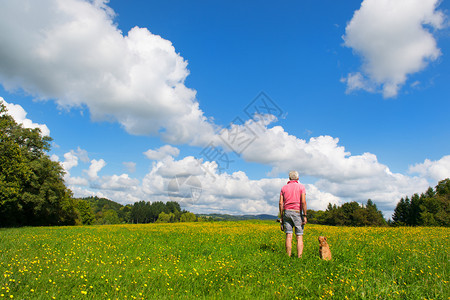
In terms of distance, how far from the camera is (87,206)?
76.8 metres

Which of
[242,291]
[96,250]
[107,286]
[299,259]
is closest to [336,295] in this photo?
[242,291]

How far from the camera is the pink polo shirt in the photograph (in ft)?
24.4

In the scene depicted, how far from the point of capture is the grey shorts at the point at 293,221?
7324 mm

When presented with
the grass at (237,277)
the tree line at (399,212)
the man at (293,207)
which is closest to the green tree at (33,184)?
the grass at (237,277)

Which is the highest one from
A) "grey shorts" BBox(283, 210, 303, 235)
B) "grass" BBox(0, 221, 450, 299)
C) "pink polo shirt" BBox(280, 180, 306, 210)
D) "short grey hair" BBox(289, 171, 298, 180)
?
"short grey hair" BBox(289, 171, 298, 180)

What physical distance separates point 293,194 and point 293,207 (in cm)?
38

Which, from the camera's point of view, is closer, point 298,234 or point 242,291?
point 242,291

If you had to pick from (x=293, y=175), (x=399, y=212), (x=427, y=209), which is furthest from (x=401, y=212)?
(x=293, y=175)

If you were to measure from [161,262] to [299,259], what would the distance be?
12.5 ft

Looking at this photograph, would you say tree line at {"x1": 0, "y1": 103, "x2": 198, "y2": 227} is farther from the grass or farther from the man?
the man

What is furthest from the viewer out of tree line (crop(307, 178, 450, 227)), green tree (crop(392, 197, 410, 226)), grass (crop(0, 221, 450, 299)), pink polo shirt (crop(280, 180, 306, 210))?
green tree (crop(392, 197, 410, 226))

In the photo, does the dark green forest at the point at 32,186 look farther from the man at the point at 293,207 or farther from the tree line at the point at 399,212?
the man at the point at 293,207

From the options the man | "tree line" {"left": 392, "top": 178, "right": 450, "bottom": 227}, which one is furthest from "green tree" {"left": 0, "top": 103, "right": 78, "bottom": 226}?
"tree line" {"left": 392, "top": 178, "right": 450, "bottom": 227}

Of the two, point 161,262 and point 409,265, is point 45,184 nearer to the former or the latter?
point 161,262
